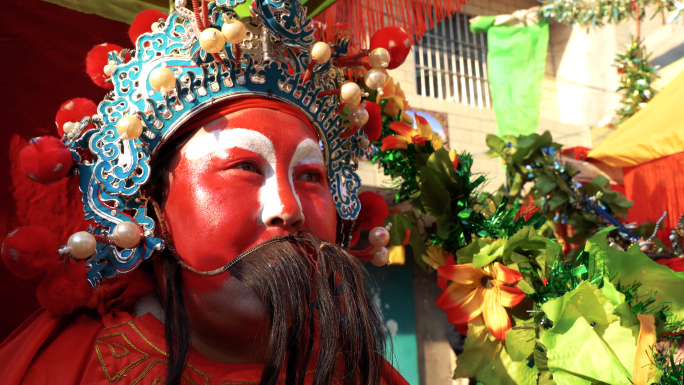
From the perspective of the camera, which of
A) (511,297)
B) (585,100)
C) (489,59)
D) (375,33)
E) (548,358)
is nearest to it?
(548,358)

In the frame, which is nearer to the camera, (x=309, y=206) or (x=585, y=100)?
(x=309, y=206)

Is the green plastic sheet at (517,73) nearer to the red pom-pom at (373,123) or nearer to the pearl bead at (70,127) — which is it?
the red pom-pom at (373,123)

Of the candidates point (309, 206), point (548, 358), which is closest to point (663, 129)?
point (548, 358)

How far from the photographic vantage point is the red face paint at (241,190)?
4.32 ft

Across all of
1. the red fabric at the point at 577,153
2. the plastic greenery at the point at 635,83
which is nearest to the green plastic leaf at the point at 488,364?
the red fabric at the point at 577,153

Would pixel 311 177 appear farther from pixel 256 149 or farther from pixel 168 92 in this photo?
pixel 168 92

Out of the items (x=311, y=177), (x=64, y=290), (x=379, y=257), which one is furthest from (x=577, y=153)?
(x=64, y=290)

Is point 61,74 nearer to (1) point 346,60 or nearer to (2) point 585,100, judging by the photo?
(1) point 346,60

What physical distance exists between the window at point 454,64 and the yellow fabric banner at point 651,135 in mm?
2736

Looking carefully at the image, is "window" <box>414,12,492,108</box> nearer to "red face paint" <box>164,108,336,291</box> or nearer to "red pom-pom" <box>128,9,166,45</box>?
"red pom-pom" <box>128,9,166,45</box>

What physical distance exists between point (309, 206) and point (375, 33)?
0.55 meters

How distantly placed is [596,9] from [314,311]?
3.22 m

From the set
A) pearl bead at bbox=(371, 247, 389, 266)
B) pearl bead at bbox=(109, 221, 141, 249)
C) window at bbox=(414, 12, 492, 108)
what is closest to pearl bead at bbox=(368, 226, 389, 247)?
pearl bead at bbox=(371, 247, 389, 266)

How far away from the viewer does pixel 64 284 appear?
1363 mm
